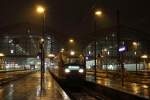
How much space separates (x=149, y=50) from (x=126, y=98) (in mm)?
122549

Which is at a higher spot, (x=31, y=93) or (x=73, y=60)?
(x=73, y=60)

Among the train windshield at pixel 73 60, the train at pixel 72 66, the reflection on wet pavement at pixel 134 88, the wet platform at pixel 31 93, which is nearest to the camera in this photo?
the wet platform at pixel 31 93

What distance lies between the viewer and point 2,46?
525 feet

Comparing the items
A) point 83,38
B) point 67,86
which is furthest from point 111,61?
point 67,86

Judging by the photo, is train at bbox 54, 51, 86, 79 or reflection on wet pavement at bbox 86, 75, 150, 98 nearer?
reflection on wet pavement at bbox 86, 75, 150, 98

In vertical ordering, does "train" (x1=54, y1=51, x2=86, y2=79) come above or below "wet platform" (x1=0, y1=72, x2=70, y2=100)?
above

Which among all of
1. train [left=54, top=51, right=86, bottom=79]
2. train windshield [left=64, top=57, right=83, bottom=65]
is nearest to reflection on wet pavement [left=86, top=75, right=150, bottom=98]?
train [left=54, top=51, right=86, bottom=79]

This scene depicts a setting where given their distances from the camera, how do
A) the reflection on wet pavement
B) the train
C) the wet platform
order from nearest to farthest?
the wet platform
the reflection on wet pavement
the train

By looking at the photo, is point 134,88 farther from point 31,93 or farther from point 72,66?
point 72,66

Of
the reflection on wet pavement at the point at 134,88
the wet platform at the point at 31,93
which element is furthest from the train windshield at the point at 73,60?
the wet platform at the point at 31,93

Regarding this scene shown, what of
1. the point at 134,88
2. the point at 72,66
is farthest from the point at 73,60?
the point at 134,88

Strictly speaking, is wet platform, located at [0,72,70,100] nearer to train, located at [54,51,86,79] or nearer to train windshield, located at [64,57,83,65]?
train, located at [54,51,86,79]

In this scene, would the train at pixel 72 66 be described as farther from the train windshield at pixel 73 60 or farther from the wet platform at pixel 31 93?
the wet platform at pixel 31 93

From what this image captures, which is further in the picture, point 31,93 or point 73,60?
point 73,60
